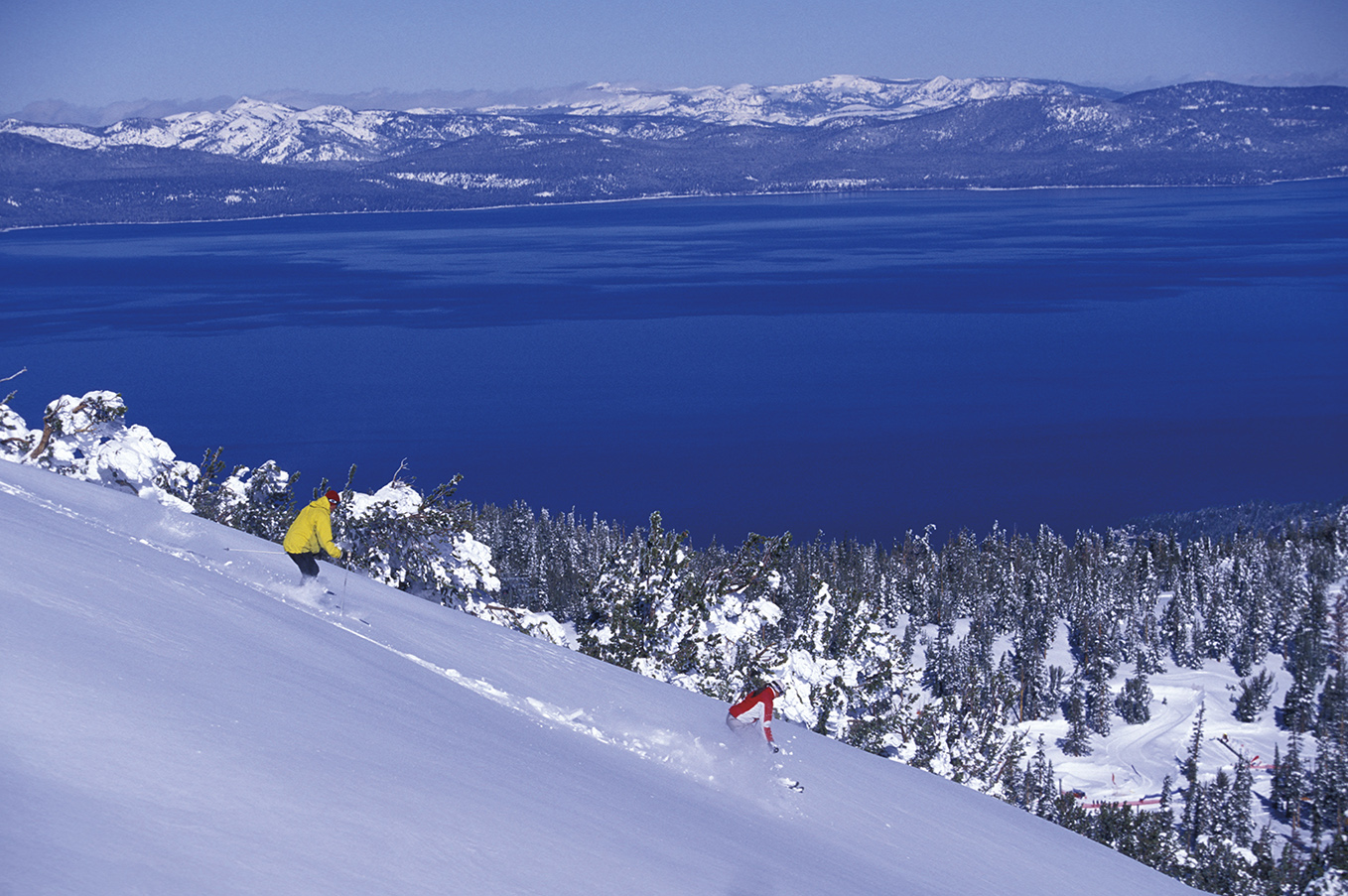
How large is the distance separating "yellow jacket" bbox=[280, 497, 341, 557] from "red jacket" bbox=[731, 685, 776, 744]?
14.0 ft

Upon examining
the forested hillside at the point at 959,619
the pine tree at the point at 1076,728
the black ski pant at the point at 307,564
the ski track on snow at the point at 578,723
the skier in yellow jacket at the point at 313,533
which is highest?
the skier in yellow jacket at the point at 313,533

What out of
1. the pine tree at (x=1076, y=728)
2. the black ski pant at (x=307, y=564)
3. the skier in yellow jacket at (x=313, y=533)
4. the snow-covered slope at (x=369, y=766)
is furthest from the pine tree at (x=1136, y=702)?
the skier in yellow jacket at (x=313, y=533)

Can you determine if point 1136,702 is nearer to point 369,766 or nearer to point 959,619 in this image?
point 959,619

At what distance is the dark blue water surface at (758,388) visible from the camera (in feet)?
253

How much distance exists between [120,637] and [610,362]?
107 metres

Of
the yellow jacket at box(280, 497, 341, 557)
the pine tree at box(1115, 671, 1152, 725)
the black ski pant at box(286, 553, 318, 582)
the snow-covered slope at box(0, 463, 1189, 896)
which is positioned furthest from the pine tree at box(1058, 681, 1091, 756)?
the yellow jacket at box(280, 497, 341, 557)

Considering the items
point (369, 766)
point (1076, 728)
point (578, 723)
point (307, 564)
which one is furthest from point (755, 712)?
point (1076, 728)

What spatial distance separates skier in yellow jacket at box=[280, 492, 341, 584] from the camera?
1123cm

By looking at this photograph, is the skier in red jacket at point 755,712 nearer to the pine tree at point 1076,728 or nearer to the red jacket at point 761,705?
the red jacket at point 761,705

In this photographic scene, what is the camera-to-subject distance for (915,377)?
109m

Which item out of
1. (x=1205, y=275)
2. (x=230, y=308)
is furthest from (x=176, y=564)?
(x=1205, y=275)

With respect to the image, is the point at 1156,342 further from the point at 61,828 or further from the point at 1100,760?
the point at 61,828

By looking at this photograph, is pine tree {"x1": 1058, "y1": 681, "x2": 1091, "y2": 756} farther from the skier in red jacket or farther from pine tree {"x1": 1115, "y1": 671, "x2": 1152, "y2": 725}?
the skier in red jacket

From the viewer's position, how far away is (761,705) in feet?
35.5
